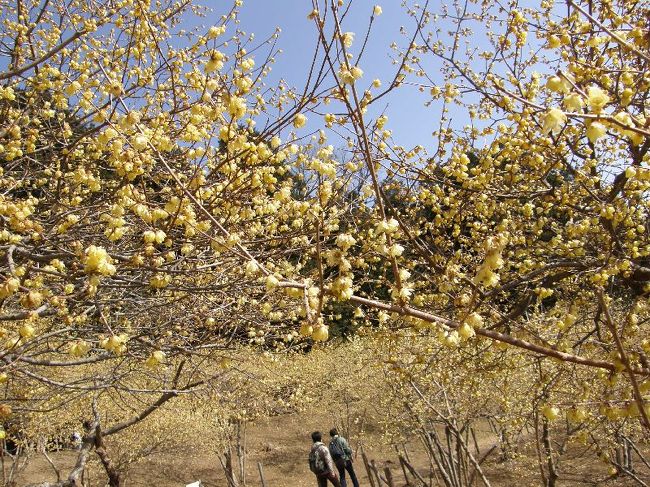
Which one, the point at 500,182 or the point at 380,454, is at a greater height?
the point at 500,182

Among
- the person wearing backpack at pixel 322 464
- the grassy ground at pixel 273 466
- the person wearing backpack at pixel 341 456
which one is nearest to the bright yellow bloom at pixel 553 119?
the person wearing backpack at pixel 322 464

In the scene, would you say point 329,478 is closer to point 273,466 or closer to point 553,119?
point 273,466

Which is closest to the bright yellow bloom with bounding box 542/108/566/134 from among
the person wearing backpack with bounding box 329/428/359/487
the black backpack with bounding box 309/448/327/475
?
the black backpack with bounding box 309/448/327/475

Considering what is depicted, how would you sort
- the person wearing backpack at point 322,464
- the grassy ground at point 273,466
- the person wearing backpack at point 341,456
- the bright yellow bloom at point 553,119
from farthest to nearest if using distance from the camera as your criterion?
1. the grassy ground at point 273,466
2. the person wearing backpack at point 341,456
3. the person wearing backpack at point 322,464
4. the bright yellow bloom at point 553,119

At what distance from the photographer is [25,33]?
4559mm

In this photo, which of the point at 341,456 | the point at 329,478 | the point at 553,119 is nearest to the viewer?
the point at 553,119

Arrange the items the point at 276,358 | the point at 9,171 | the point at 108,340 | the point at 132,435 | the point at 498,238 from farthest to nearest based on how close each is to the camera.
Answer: the point at 132,435 < the point at 276,358 < the point at 9,171 < the point at 108,340 < the point at 498,238

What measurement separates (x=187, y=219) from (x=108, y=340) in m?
0.69

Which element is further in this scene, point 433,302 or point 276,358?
point 276,358

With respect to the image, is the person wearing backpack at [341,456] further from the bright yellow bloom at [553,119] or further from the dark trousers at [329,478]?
the bright yellow bloom at [553,119]

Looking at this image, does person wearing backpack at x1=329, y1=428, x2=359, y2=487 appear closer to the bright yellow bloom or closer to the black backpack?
the black backpack

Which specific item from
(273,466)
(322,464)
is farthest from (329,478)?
(273,466)

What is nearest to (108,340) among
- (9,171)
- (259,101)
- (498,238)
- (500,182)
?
(498,238)

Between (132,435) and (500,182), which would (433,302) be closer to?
(500,182)
